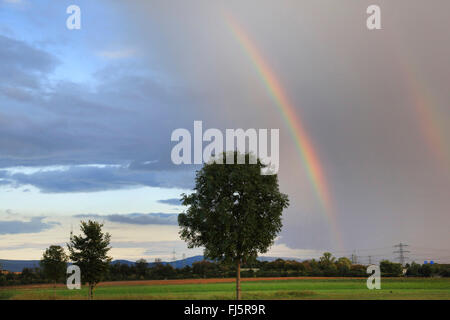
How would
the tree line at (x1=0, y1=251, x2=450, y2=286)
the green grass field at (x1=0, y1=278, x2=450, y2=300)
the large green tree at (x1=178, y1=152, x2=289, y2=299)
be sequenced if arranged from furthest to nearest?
the tree line at (x1=0, y1=251, x2=450, y2=286) → the green grass field at (x1=0, y1=278, x2=450, y2=300) → the large green tree at (x1=178, y1=152, x2=289, y2=299)

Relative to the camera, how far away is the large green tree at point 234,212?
1647 inches

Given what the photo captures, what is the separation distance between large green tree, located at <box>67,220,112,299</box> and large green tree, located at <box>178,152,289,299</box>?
11.0m

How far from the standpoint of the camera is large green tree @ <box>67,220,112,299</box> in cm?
4894

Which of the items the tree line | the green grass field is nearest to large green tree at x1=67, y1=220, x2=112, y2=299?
the green grass field

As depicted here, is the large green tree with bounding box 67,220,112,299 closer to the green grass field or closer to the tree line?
the green grass field

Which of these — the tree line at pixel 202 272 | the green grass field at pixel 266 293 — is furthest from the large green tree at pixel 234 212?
the tree line at pixel 202 272

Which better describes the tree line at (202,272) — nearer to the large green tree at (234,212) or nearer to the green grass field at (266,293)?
the green grass field at (266,293)

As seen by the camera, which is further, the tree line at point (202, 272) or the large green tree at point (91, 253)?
the tree line at point (202, 272)

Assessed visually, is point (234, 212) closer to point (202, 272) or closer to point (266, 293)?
point (266, 293)

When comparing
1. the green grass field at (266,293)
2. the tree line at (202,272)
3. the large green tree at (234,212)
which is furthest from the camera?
the tree line at (202,272)

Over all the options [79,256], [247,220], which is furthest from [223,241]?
[79,256]

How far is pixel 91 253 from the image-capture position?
4950 cm

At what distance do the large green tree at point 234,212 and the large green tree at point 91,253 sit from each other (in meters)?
11.0
